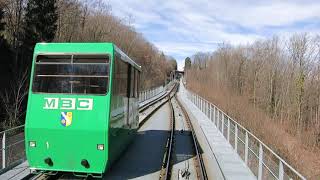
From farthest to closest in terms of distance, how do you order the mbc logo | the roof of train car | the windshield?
the roof of train car → the windshield → the mbc logo

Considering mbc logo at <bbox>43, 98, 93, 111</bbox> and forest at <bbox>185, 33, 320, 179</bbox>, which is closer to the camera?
mbc logo at <bbox>43, 98, 93, 111</bbox>

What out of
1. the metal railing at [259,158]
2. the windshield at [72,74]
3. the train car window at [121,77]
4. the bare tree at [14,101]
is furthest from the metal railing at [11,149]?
the bare tree at [14,101]

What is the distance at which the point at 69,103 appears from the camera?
37.7ft

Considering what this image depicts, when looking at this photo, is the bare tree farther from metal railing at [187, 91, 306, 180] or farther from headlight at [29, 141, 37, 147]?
headlight at [29, 141, 37, 147]

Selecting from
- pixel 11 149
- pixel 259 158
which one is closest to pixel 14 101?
pixel 11 149

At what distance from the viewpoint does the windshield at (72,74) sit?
1171 centimetres

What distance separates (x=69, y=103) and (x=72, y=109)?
17cm

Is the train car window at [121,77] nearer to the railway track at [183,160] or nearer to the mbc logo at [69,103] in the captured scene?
the mbc logo at [69,103]

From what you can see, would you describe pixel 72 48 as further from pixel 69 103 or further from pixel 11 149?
pixel 11 149

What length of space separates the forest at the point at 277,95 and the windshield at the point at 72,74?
14.2 metres

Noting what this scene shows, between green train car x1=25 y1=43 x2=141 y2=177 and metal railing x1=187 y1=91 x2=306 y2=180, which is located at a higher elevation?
green train car x1=25 y1=43 x2=141 y2=177

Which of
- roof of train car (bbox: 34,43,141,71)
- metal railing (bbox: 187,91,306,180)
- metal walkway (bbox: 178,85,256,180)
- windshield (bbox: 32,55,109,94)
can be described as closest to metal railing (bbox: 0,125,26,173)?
windshield (bbox: 32,55,109,94)

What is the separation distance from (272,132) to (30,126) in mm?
22582

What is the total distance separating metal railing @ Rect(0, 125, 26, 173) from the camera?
38.9 feet
